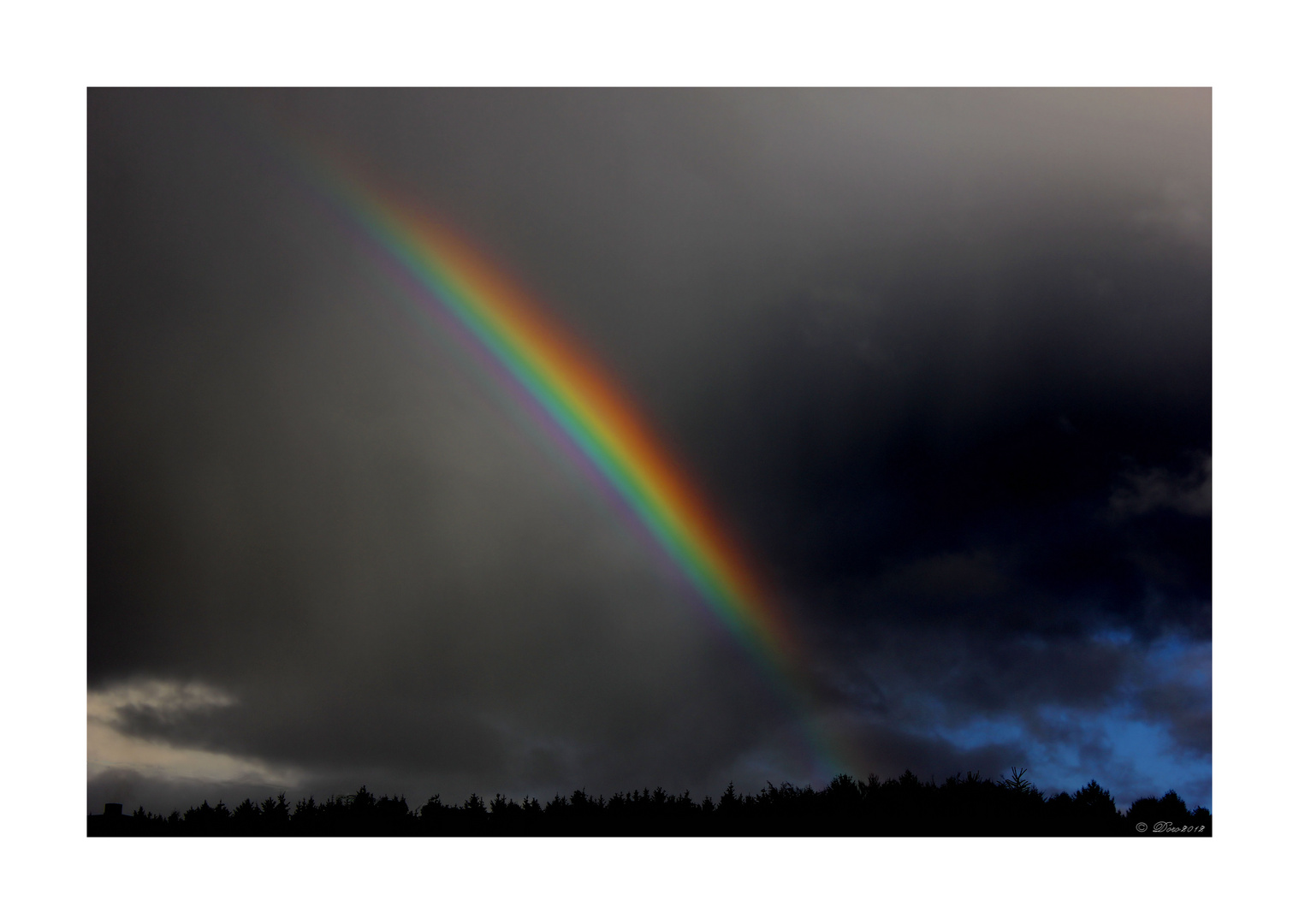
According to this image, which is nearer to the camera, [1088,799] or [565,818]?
[1088,799]

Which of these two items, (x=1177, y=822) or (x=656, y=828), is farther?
(x=656, y=828)

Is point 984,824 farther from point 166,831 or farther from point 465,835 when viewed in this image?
point 166,831

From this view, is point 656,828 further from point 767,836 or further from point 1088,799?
point 1088,799

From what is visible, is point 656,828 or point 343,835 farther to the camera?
point 656,828

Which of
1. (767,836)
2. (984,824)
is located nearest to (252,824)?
(767,836)

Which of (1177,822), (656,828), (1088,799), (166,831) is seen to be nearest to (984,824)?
(1088,799)

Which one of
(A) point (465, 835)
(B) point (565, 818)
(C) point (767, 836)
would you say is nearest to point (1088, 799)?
(C) point (767, 836)

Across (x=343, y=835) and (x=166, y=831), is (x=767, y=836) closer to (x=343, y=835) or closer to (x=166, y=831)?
(x=343, y=835)
